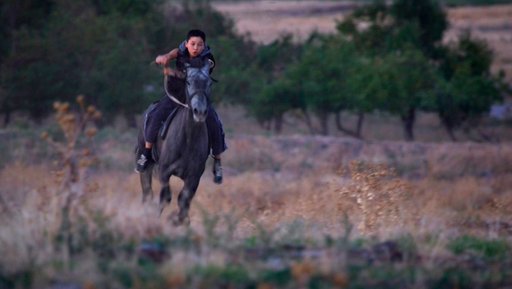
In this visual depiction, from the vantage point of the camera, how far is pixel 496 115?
43.4 meters

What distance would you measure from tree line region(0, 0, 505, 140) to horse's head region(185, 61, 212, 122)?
2115cm

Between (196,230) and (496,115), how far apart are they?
37130 millimetres

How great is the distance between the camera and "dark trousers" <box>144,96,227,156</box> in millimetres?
11992

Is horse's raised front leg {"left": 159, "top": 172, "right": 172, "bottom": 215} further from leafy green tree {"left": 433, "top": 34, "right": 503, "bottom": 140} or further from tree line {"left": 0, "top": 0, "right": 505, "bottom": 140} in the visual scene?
leafy green tree {"left": 433, "top": 34, "right": 503, "bottom": 140}

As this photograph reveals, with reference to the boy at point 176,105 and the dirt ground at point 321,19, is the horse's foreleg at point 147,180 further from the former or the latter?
the dirt ground at point 321,19

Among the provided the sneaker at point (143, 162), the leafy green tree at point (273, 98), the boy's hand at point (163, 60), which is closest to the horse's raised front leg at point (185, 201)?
the sneaker at point (143, 162)

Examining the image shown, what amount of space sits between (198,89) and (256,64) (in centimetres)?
3131

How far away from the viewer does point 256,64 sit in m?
42.0

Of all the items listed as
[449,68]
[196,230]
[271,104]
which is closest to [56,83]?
[271,104]

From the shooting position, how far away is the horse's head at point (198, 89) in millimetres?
10805

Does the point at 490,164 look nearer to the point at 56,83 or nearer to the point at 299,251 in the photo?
the point at 56,83

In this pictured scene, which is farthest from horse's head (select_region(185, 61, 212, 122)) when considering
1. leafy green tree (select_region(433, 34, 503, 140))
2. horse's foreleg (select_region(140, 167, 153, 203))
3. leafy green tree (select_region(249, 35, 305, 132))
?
leafy green tree (select_region(433, 34, 503, 140))

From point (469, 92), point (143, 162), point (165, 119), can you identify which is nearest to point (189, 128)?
point (165, 119)

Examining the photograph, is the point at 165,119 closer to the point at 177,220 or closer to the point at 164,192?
the point at 164,192
